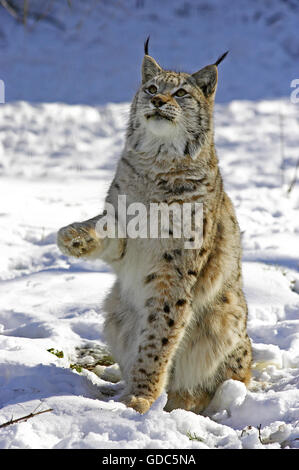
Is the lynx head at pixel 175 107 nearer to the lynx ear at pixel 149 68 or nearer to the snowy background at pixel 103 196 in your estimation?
the lynx ear at pixel 149 68

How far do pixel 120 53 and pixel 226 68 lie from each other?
1.68 metres

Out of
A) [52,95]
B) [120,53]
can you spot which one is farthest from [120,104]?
[120,53]

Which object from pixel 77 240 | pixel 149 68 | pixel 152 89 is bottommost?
pixel 77 240

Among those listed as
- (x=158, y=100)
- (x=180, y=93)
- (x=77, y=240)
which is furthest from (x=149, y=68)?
(x=77, y=240)

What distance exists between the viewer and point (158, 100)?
3.19 m

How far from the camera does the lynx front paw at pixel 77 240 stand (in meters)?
3.05

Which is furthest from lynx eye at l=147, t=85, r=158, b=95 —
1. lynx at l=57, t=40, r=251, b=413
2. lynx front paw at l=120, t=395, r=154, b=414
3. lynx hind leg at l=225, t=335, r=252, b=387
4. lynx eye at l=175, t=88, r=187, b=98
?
lynx front paw at l=120, t=395, r=154, b=414

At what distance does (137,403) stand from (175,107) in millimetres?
1434

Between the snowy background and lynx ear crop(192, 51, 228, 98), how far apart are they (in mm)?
465

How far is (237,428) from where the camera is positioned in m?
2.83

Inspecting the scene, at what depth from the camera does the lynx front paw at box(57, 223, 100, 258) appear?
305 cm

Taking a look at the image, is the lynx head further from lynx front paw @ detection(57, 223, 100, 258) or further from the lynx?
lynx front paw @ detection(57, 223, 100, 258)

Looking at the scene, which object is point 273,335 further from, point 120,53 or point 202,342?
point 120,53

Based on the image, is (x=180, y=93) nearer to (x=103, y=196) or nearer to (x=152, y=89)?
(x=152, y=89)
